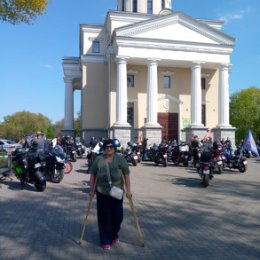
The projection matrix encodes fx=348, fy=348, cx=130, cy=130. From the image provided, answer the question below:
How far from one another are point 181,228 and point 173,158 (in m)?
13.0

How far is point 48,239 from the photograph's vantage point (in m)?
5.90

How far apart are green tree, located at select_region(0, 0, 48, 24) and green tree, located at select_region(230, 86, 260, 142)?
5837 centimetres

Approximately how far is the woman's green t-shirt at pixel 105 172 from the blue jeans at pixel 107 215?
0.14 m

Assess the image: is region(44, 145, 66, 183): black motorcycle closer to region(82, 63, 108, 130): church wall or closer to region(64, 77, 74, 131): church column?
region(82, 63, 108, 130): church wall

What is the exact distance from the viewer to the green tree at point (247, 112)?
66.2m

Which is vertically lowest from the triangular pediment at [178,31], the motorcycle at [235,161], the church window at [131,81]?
the motorcycle at [235,161]

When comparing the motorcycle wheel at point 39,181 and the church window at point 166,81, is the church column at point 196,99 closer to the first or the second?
the church window at point 166,81

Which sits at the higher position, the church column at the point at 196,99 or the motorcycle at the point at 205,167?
the church column at the point at 196,99

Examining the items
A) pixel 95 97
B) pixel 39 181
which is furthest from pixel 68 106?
pixel 39 181

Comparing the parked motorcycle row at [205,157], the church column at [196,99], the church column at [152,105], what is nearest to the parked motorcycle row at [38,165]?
the parked motorcycle row at [205,157]

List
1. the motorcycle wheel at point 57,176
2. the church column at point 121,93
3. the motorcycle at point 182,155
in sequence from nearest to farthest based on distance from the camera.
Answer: the motorcycle wheel at point 57,176 < the motorcycle at point 182,155 < the church column at point 121,93

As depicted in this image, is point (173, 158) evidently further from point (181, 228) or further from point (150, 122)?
point (181, 228)

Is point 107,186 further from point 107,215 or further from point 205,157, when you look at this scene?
point 205,157

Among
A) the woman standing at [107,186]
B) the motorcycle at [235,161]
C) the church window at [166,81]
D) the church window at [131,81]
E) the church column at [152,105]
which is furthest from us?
the church window at [166,81]
